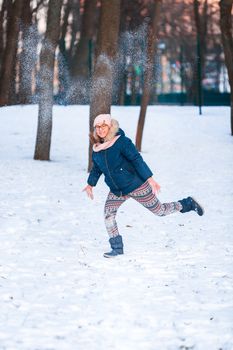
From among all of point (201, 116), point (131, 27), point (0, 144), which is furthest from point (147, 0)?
point (0, 144)

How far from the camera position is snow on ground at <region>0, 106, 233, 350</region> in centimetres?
457

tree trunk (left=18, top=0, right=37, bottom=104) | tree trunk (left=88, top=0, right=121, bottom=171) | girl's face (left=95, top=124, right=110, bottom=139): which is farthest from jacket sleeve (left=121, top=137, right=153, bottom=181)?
tree trunk (left=18, top=0, right=37, bottom=104)

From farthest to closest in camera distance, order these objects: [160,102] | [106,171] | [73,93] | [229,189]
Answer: [160,102] < [73,93] < [229,189] < [106,171]

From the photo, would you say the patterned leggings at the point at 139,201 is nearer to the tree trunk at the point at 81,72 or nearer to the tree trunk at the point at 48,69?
the tree trunk at the point at 48,69

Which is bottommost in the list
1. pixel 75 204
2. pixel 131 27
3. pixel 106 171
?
pixel 75 204

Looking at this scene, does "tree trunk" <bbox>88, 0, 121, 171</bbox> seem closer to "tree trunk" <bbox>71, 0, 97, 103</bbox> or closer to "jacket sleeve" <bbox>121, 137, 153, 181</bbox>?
"jacket sleeve" <bbox>121, 137, 153, 181</bbox>

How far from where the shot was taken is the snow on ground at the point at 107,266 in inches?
180

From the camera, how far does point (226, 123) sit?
21.5m

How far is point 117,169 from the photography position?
6.64 metres

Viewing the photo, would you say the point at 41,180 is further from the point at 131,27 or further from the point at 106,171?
the point at 131,27

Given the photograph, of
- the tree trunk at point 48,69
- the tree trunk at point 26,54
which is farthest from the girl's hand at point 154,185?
the tree trunk at point 26,54

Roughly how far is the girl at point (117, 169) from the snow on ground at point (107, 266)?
0.54 m

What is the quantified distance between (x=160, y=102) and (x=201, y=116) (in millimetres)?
17134

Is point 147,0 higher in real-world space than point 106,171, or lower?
higher
